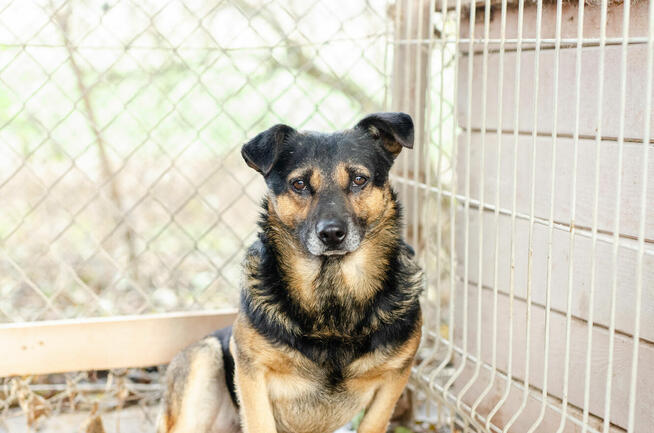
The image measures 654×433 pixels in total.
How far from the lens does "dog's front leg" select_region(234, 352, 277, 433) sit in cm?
245

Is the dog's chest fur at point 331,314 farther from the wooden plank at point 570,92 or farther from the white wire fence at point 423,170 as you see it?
the wooden plank at point 570,92

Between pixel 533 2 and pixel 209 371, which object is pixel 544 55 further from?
pixel 209 371

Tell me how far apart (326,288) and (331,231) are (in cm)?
31

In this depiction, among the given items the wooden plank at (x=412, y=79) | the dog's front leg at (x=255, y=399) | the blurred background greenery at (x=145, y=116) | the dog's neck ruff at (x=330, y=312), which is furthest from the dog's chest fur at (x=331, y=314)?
the blurred background greenery at (x=145, y=116)

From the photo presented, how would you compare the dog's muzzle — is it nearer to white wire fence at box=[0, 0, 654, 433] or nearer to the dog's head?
the dog's head

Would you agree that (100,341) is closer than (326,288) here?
No

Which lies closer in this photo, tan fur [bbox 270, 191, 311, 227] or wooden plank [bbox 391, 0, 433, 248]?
tan fur [bbox 270, 191, 311, 227]

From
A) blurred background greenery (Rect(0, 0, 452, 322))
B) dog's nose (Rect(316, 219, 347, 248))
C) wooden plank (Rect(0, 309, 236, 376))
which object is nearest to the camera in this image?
dog's nose (Rect(316, 219, 347, 248))

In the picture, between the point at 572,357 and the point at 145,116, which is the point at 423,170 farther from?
the point at 145,116

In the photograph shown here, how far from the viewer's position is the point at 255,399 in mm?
2449

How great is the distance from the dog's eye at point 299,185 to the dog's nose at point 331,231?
0.65 feet

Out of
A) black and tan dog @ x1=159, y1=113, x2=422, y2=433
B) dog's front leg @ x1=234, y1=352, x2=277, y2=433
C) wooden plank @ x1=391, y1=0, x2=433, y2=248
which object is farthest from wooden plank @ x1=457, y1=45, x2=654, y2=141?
dog's front leg @ x1=234, y1=352, x2=277, y2=433

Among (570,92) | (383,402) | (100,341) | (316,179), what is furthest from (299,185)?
(100,341)

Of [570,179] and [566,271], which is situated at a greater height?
[570,179]
